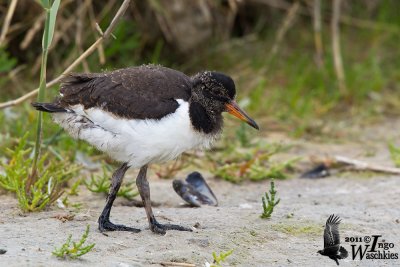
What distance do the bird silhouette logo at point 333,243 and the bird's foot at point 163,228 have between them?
76cm

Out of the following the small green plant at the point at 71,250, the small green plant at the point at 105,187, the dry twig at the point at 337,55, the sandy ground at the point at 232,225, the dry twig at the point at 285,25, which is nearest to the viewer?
the small green plant at the point at 71,250

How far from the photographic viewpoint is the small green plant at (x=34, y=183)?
4.43 metres

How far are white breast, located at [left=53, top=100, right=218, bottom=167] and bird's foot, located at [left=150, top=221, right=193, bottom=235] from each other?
0.36m

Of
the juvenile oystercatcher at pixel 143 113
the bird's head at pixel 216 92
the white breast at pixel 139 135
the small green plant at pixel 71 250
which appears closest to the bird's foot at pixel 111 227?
the juvenile oystercatcher at pixel 143 113

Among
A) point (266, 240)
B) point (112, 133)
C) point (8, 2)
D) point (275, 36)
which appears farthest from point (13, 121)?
point (275, 36)

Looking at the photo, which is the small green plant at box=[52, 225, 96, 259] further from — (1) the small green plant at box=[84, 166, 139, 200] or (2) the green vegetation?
(1) the small green plant at box=[84, 166, 139, 200]

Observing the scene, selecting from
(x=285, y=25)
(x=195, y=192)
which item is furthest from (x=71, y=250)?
(x=285, y=25)

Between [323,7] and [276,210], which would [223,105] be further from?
[323,7]

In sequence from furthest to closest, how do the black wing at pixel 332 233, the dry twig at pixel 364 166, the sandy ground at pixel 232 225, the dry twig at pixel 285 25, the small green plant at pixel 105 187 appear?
the dry twig at pixel 285 25
the dry twig at pixel 364 166
the small green plant at pixel 105 187
the black wing at pixel 332 233
the sandy ground at pixel 232 225

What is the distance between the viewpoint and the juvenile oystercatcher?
4055 mm

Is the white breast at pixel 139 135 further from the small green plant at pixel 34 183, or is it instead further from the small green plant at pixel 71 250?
the small green plant at pixel 71 250

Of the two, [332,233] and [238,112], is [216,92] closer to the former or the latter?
[238,112]

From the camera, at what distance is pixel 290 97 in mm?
7555

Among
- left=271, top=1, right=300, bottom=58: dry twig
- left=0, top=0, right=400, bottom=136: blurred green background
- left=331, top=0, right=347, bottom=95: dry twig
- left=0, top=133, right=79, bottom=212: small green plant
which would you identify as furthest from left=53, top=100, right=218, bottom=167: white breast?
left=271, top=1, right=300, bottom=58: dry twig
